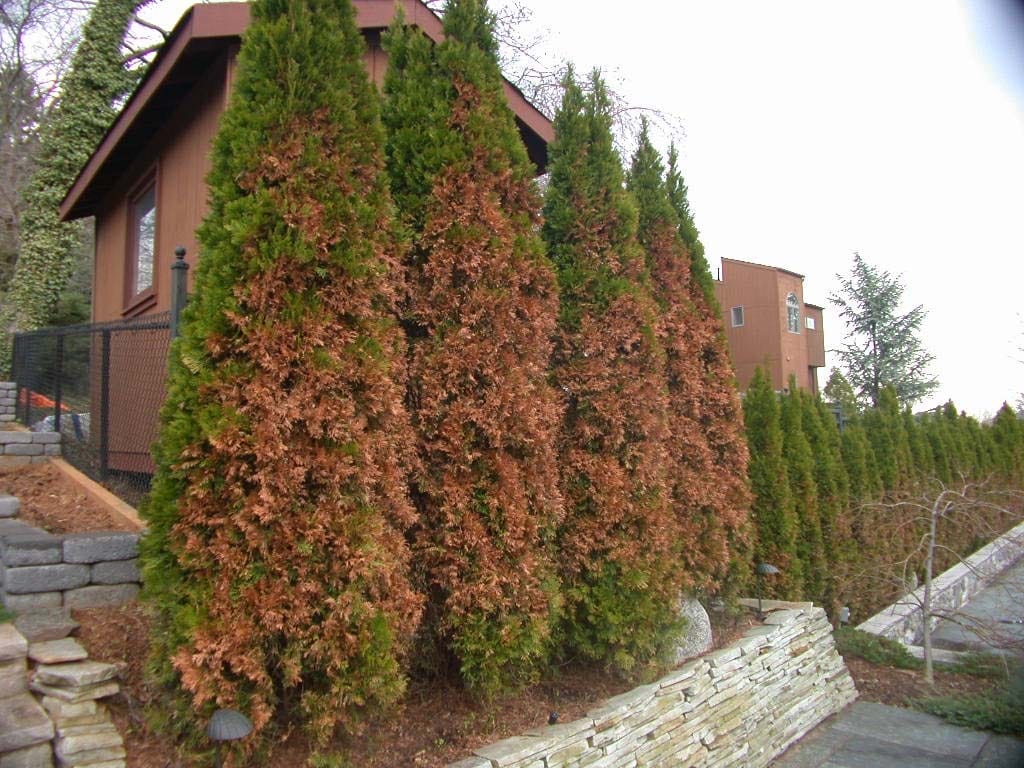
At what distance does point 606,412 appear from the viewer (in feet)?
16.1

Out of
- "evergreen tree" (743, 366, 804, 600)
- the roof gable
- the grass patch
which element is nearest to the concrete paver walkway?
the grass patch

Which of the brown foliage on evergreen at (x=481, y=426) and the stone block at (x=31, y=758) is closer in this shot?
the stone block at (x=31, y=758)

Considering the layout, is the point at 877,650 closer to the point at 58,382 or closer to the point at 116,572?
the point at 116,572

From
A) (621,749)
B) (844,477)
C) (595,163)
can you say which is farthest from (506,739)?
(844,477)

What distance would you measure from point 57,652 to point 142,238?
6.63 m

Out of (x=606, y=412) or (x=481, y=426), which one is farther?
(x=606, y=412)

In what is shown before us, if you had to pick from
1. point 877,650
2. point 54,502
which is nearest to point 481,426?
point 54,502

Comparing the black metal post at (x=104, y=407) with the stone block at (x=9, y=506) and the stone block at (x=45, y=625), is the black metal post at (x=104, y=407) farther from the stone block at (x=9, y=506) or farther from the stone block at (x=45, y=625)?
the stone block at (x=45, y=625)

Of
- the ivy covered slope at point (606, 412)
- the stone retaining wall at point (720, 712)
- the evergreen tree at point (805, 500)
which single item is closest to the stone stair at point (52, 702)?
the stone retaining wall at point (720, 712)

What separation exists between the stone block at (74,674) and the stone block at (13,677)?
0.05 metres

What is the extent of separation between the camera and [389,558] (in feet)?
11.1

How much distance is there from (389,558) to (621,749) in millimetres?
1844

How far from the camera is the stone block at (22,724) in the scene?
9.43 feet

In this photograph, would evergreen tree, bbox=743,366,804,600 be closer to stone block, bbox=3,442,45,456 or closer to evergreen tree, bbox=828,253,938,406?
stone block, bbox=3,442,45,456
